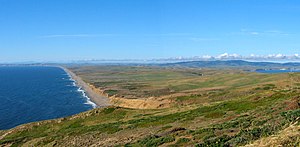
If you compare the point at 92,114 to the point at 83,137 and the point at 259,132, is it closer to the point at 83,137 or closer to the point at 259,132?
the point at 83,137

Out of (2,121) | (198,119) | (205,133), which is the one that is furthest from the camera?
(2,121)

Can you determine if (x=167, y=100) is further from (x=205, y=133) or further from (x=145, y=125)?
(x=205, y=133)

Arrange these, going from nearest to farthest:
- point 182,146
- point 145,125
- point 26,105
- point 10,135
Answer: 1. point 182,146
2. point 145,125
3. point 10,135
4. point 26,105

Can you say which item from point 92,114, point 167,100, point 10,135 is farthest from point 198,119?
point 167,100

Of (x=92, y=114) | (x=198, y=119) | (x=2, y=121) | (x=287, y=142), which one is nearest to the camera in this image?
(x=287, y=142)

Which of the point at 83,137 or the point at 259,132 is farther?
the point at 83,137

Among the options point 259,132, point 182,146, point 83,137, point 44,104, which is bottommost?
point 44,104

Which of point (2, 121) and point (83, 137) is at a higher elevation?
point (83, 137)

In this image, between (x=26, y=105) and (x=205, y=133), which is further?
(x=26, y=105)

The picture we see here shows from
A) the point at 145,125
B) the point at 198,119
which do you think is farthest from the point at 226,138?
the point at 145,125
